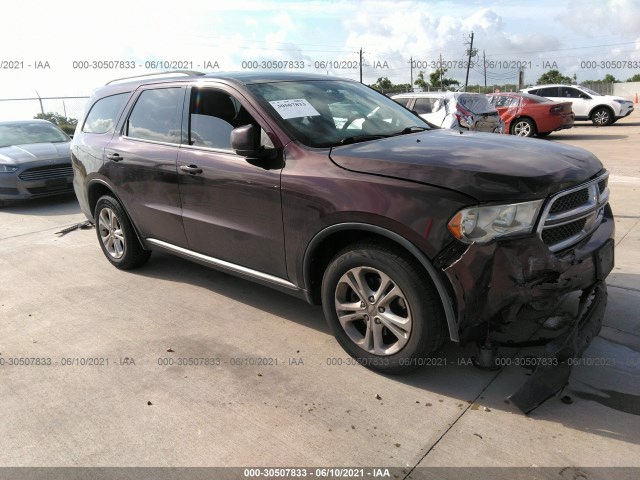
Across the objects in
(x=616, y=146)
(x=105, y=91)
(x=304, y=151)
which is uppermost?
(x=105, y=91)

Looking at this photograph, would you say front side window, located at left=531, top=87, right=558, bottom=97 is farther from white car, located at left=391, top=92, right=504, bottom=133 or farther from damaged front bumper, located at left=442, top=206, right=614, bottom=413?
damaged front bumper, located at left=442, top=206, right=614, bottom=413

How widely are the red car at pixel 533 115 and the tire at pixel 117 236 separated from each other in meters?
12.9

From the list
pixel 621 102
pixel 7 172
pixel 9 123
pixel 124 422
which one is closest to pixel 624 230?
pixel 124 422

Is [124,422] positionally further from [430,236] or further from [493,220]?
[493,220]

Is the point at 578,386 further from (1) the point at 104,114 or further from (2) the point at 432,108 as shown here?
(2) the point at 432,108

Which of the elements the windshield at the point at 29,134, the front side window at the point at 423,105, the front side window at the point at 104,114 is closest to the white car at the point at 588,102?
the front side window at the point at 423,105

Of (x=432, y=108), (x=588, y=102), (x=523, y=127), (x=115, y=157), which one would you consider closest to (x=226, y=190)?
(x=115, y=157)

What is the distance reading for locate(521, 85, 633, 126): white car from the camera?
63.0 feet

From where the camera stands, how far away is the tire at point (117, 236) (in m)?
4.93

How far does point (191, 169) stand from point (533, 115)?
13.9 metres

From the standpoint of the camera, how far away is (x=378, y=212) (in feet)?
9.20

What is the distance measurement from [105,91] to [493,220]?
13.9ft

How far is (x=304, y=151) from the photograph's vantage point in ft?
10.7

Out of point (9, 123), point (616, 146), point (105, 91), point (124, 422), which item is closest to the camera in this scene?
point (124, 422)
